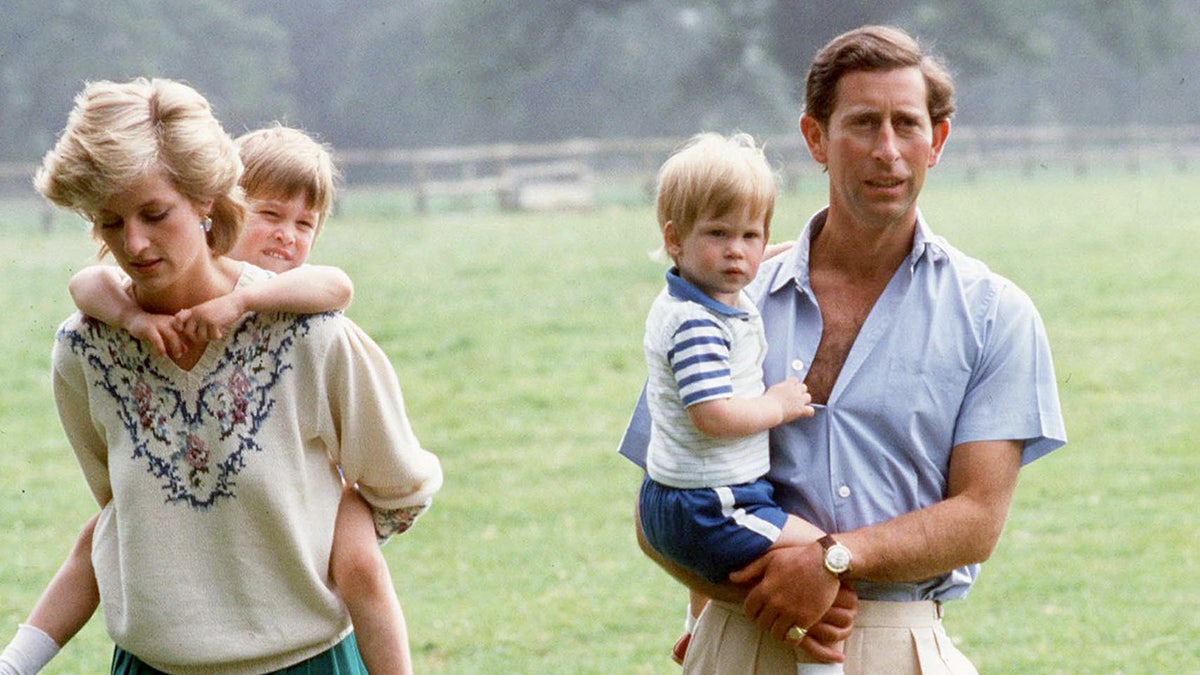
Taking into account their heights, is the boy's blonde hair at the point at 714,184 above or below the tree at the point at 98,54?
above

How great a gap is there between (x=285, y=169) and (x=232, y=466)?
68cm

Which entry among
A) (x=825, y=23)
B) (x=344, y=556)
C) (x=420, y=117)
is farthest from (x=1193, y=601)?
(x=420, y=117)

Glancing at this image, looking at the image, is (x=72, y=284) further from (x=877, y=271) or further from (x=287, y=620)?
(x=877, y=271)

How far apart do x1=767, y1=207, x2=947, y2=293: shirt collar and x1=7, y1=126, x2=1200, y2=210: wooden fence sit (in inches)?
960

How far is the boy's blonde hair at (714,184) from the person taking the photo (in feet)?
9.66

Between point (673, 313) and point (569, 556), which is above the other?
point (673, 313)

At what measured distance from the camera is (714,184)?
295 cm

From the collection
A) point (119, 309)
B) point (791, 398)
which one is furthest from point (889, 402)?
point (119, 309)

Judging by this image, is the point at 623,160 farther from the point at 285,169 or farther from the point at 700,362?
the point at 700,362

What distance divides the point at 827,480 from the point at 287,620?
1.01m

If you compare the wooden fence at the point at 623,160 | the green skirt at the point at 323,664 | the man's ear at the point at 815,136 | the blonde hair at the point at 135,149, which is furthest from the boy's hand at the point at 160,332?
the wooden fence at the point at 623,160

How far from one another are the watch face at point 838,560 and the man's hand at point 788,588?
14 millimetres

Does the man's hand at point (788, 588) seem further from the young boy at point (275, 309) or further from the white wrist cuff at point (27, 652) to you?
the white wrist cuff at point (27, 652)

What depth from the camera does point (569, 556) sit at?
8.41 metres
